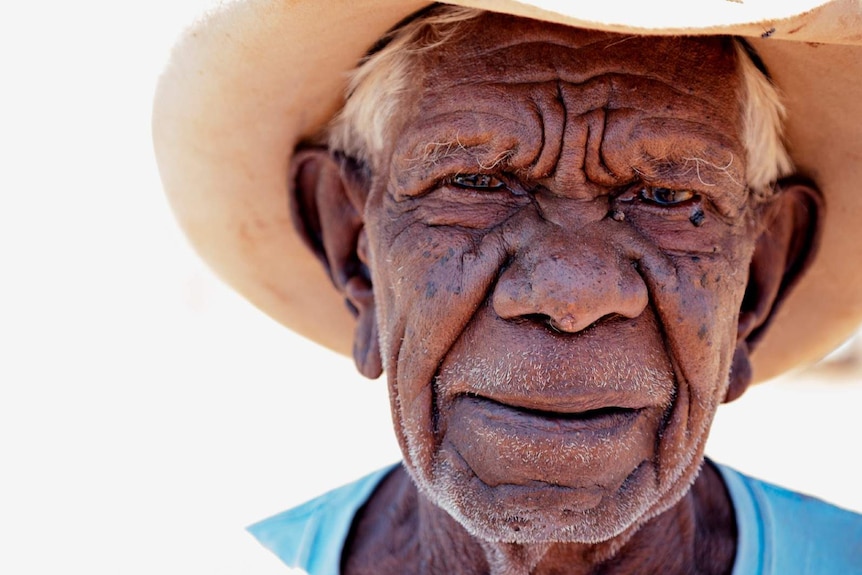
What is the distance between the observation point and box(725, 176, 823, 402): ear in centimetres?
245

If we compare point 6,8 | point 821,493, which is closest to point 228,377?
point 821,493

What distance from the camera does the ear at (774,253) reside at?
2.45 metres

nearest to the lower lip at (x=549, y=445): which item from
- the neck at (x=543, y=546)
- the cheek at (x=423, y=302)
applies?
the cheek at (x=423, y=302)

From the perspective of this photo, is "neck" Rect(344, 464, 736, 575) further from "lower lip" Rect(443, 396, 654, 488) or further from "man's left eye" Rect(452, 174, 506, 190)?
"man's left eye" Rect(452, 174, 506, 190)

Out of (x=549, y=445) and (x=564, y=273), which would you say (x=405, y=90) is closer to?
(x=564, y=273)

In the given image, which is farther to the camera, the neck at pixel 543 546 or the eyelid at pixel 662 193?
the neck at pixel 543 546

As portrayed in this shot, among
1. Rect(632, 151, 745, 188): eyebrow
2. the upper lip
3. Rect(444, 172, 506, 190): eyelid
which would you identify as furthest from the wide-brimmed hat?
the upper lip

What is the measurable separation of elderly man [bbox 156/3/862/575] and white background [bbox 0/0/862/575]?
68cm

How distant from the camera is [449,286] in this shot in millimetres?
2053

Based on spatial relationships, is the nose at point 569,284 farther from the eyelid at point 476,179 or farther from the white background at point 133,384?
the white background at point 133,384

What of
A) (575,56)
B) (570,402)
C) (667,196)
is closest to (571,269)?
(570,402)

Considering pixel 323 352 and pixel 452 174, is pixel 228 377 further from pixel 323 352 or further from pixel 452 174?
pixel 452 174

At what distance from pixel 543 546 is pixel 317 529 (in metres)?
0.71

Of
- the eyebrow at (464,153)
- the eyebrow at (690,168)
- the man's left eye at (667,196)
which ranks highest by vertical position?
the eyebrow at (464,153)
